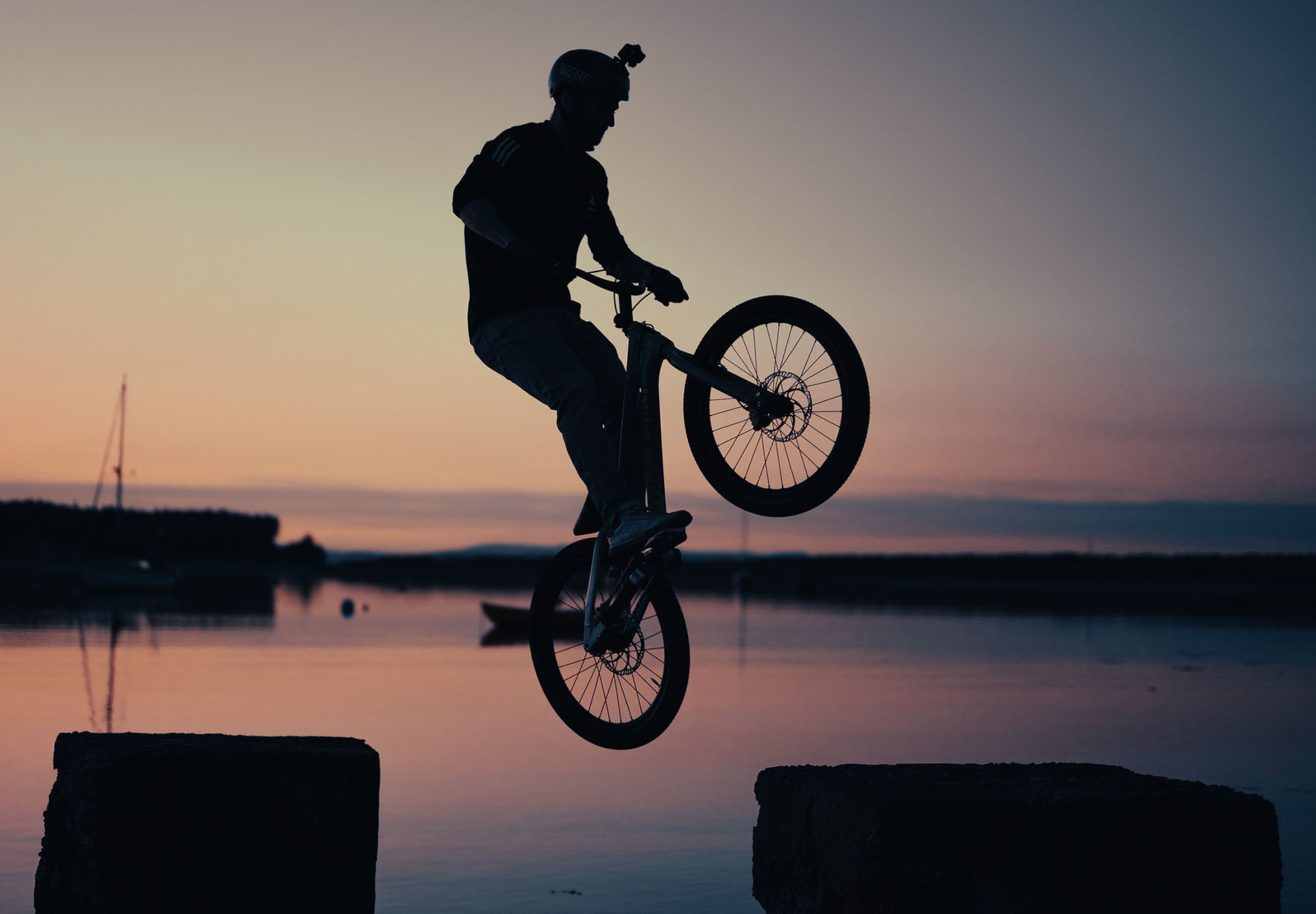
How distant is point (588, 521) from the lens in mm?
7508

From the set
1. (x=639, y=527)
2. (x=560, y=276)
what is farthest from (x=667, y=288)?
(x=639, y=527)

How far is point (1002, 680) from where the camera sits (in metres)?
42.6

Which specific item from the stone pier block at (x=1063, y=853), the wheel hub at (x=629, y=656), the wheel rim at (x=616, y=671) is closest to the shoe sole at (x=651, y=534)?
the wheel rim at (x=616, y=671)

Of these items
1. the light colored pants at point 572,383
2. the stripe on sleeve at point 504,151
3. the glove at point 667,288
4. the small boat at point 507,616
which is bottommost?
the small boat at point 507,616

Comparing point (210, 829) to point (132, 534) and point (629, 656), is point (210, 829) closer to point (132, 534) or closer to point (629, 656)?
point (629, 656)

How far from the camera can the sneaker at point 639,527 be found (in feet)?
21.6

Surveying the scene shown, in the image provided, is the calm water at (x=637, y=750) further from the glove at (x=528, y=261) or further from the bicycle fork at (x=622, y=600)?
the glove at (x=528, y=261)

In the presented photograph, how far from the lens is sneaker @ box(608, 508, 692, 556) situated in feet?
21.6

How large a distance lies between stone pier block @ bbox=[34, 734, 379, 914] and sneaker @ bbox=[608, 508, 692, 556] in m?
2.44

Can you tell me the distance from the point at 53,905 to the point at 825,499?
5.71 metres

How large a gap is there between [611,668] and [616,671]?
4cm

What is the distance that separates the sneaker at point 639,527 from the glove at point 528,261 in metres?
1.38

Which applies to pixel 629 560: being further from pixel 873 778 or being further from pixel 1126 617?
pixel 1126 617

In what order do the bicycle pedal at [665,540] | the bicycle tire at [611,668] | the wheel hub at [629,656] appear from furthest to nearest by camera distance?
the wheel hub at [629,656] < the bicycle tire at [611,668] < the bicycle pedal at [665,540]
